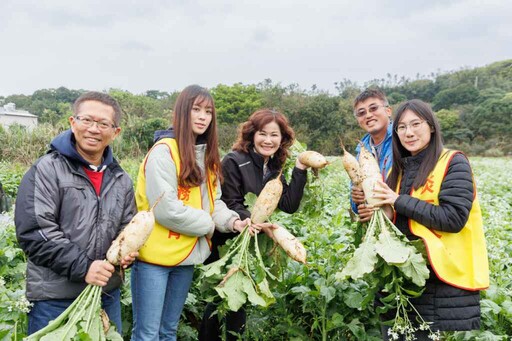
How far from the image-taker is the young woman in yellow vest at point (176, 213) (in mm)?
2568

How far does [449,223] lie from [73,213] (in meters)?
1.96

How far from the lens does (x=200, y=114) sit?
2686mm

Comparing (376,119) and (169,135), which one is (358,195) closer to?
(376,119)

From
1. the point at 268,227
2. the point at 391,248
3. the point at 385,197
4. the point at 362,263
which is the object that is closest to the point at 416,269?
the point at 391,248

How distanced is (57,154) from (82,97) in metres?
0.34

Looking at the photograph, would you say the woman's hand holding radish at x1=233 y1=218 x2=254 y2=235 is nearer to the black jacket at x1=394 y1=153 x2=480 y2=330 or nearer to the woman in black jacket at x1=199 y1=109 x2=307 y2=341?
the woman in black jacket at x1=199 y1=109 x2=307 y2=341

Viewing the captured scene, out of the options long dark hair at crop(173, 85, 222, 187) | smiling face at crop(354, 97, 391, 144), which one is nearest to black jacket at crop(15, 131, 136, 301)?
long dark hair at crop(173, 85, 222, 187)

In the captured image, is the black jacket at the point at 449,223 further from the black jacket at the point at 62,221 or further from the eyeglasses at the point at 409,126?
the black jacket at the point at 62,221

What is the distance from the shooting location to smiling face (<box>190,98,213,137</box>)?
268cm

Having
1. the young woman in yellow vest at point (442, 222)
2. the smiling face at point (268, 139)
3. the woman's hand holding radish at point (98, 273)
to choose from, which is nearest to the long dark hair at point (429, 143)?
the young woman in yellow vest at point (442, 222)

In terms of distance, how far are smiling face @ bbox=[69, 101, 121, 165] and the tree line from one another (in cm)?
1142

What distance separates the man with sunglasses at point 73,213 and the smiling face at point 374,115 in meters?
1.77

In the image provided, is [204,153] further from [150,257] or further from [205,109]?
[150,257]

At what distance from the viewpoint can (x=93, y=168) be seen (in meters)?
2.36
